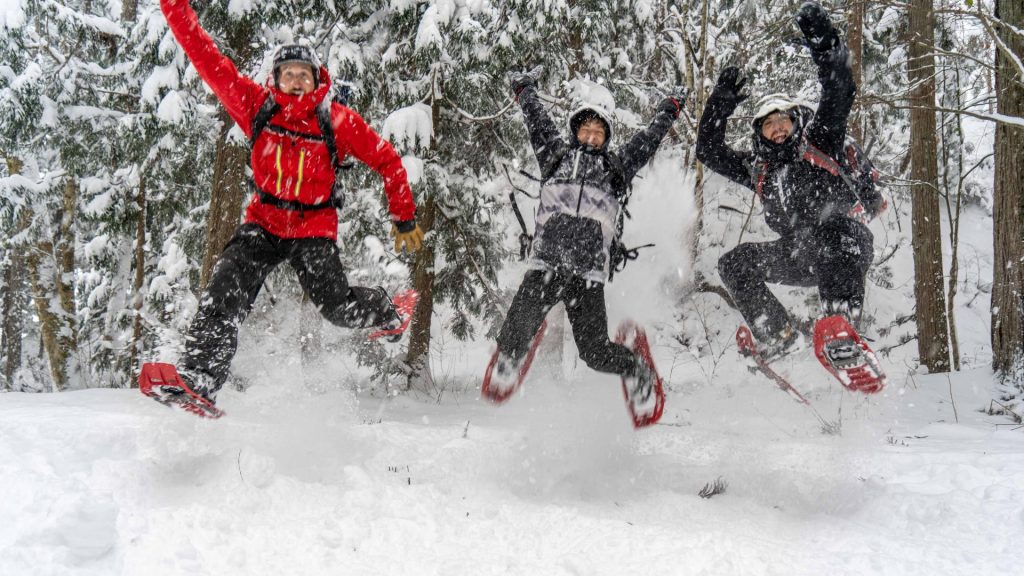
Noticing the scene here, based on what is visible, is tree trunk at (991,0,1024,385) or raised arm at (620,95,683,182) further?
tree trunk at (991,0,1024,385)

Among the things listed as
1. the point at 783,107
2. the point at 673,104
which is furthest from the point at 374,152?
the point at 783,107

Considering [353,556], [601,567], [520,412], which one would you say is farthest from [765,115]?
[353,556]

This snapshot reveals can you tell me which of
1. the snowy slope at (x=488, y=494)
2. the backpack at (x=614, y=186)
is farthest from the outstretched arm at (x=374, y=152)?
the snowy slope at (x=488, y=494)

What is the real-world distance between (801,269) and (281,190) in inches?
155

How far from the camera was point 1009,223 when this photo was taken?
5.53 metres

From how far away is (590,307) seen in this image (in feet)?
14.7

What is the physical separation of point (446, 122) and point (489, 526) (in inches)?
246

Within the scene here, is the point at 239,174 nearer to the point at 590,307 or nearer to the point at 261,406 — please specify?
the point at 261,406

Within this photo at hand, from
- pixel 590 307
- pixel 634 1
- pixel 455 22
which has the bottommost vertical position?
pixel 590 307

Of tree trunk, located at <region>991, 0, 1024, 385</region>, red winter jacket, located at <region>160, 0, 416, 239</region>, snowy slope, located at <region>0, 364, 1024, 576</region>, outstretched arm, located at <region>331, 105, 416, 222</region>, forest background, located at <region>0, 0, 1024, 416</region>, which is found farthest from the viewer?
forest background, located at <region>0, 0, 1024, 416</region>

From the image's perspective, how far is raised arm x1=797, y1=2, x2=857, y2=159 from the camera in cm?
419

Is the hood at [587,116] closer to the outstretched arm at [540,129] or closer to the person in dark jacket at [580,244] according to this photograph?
the person in dark jacket at [580,244]

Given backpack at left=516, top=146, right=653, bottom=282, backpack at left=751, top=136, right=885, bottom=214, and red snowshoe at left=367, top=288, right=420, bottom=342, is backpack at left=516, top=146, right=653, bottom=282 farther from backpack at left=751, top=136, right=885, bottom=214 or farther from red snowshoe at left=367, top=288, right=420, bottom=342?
backpack at left=751, top=136, right=885, bottom=214

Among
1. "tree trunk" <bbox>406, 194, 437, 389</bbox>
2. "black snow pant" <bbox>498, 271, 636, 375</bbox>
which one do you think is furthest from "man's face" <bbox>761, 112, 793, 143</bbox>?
"tree trunk" <bbox>406, 194, 437, 389</bbox>
